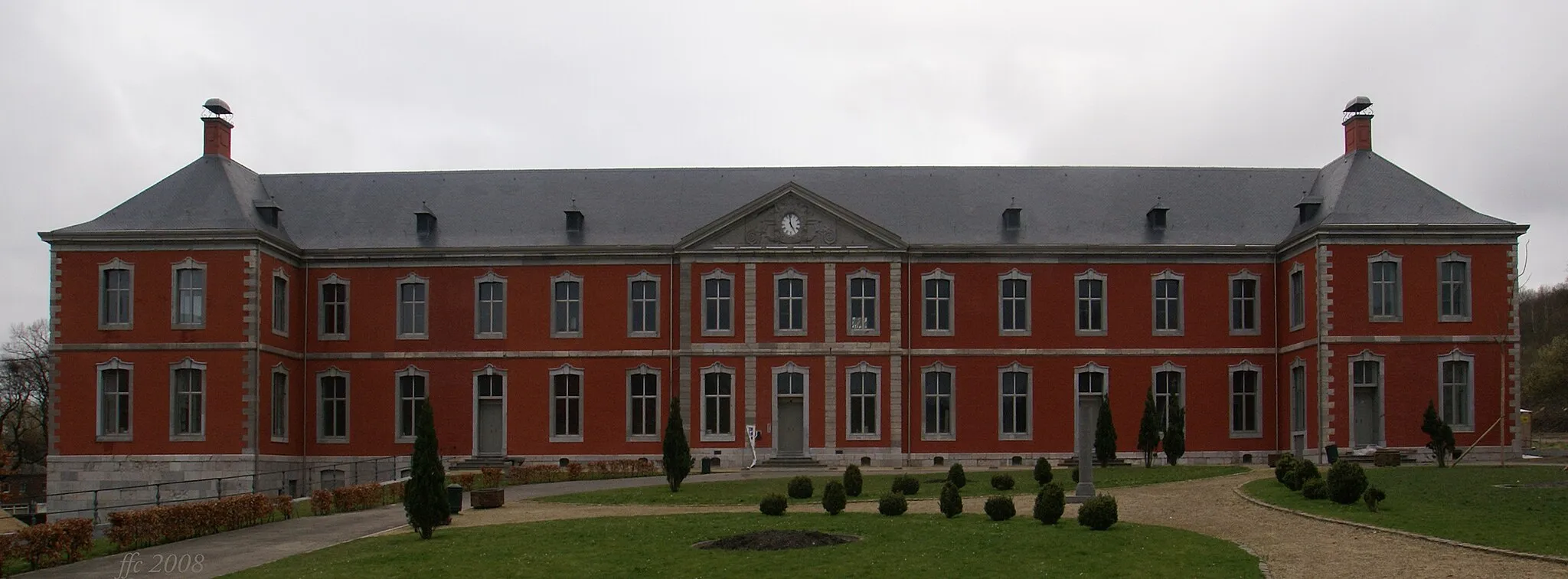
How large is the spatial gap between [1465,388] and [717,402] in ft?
71.4

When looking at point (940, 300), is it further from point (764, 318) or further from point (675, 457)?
point (675, 457)

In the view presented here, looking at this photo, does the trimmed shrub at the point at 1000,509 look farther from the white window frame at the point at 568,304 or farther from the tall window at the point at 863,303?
the white window frame at the point at 568,304

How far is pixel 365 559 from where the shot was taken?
22.7 m

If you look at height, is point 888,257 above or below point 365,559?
above

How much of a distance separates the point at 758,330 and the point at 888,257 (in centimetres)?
459

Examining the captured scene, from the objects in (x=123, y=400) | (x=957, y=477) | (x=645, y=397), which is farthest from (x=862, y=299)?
(x=123, y=400)

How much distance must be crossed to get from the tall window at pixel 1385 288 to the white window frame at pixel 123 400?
35.9 m

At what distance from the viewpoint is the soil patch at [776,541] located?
73.3 feet

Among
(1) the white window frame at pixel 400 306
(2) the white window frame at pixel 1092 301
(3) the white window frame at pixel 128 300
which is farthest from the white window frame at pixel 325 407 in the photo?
(2) the white window frame at pixel 1092 301

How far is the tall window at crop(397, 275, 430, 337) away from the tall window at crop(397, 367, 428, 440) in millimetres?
1236

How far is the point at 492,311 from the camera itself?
44.8 meters

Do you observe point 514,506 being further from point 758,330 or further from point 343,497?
point 758,330

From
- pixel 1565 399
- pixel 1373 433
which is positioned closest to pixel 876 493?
pixel 1373 433

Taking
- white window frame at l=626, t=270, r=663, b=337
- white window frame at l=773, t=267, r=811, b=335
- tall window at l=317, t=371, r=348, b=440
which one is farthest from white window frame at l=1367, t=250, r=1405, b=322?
tall window at l=317, t=371, r=348, b=440
